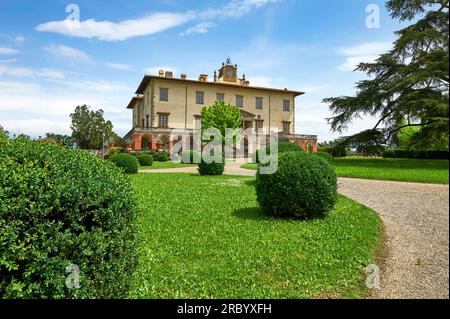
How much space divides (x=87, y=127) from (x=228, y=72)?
24119 mm

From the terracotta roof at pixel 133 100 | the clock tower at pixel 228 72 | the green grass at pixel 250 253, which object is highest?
the clock tower at pixel 228 72

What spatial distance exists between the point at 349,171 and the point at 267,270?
812 cm

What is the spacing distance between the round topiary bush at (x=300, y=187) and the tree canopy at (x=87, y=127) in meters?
47.2

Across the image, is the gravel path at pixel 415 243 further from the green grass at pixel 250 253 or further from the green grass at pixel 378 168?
the green grass at pixel 378 168

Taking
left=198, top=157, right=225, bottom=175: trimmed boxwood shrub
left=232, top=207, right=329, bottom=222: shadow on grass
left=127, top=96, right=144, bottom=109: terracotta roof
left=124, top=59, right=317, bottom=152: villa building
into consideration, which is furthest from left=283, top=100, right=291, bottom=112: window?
left=232, top=207, right=329, bottom=222: shadow on grass

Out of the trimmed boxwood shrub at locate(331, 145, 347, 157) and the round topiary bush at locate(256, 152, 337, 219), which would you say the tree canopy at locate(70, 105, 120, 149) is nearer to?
the trimmed boxwood shrub at locate(331, 145, 347, 157)

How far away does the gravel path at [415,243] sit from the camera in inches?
58.1

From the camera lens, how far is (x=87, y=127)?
1971 inches

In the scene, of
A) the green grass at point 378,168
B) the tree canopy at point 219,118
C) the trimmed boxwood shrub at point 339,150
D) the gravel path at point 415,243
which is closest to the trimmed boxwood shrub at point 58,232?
the gravel path at point 415,243

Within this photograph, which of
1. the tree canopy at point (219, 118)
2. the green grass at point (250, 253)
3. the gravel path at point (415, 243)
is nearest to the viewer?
the gravel path at point (415, 243)
